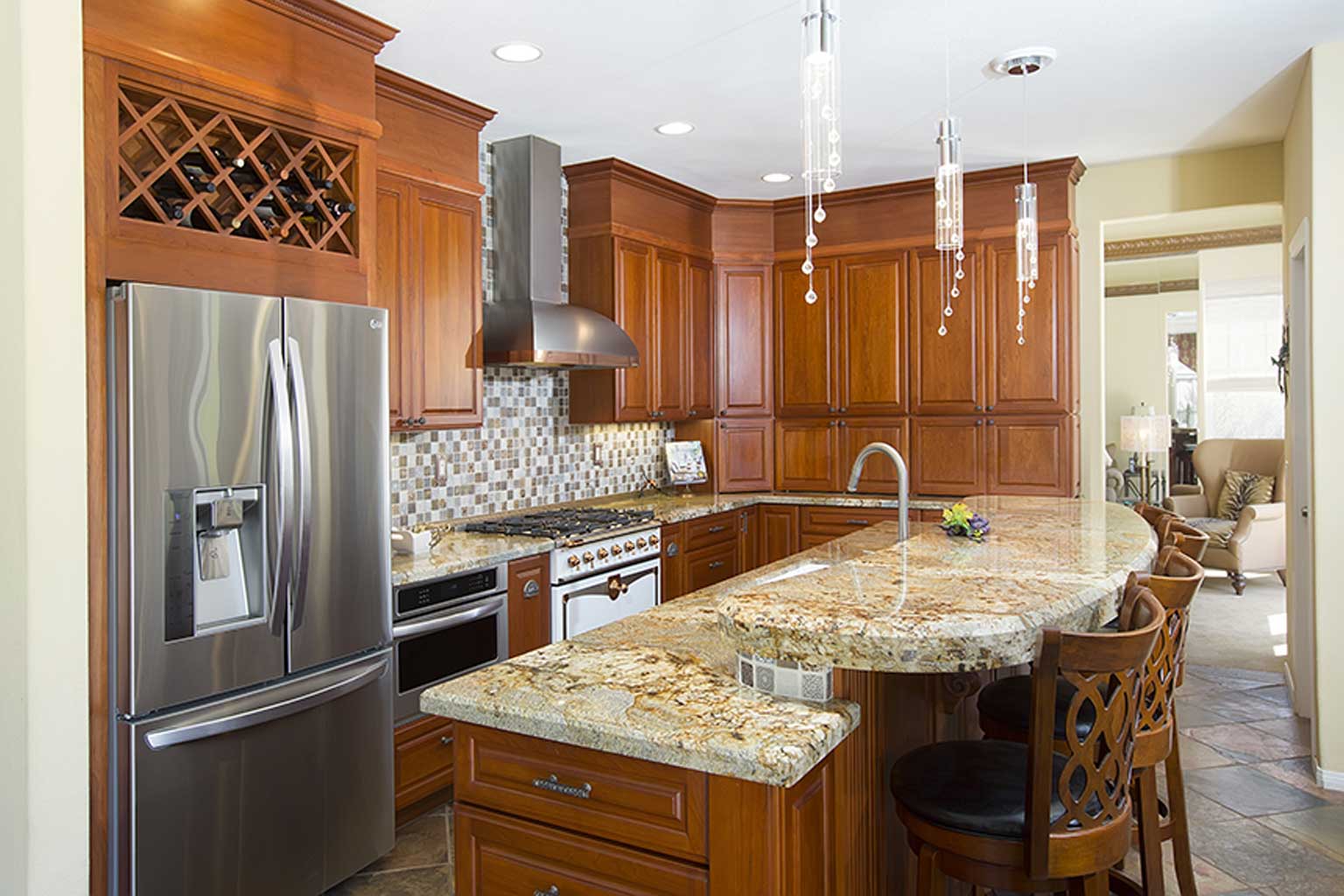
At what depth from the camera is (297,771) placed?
2666 mm

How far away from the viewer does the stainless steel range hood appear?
437cm

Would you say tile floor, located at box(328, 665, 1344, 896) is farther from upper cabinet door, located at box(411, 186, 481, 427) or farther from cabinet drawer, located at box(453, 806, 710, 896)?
upper cabinet door, located at box(411, 186, 481, 427)

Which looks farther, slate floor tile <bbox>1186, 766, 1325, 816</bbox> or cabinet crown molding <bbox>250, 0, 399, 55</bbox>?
slate floor tile <bbox>1186, 766, 1325, 816</bbox>

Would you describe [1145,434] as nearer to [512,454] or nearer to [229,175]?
[512,454]

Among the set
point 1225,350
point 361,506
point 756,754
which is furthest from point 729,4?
point 1225,350

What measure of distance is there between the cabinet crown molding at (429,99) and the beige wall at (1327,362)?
3.41 metres

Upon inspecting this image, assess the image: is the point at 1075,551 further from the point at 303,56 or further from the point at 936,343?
the point at 936,343

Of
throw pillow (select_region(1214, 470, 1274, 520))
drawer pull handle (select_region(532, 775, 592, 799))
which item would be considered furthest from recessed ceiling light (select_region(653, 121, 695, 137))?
throw pillow (select_region(1214, 470, 1274, 520))

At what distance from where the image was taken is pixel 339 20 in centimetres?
303

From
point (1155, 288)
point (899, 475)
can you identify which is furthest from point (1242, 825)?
point (1155, 288)

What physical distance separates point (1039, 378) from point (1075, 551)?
300 cm

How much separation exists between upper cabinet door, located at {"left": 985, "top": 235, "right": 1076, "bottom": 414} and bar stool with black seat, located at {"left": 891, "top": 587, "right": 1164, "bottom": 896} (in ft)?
11.9

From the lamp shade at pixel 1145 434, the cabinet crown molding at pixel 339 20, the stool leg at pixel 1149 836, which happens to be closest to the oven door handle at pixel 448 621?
the cabinet crown molding at pixel 339 20

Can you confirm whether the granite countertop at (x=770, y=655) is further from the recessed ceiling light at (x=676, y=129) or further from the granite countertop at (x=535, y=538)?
the recessed ceiling light at (x=676, y=129)
